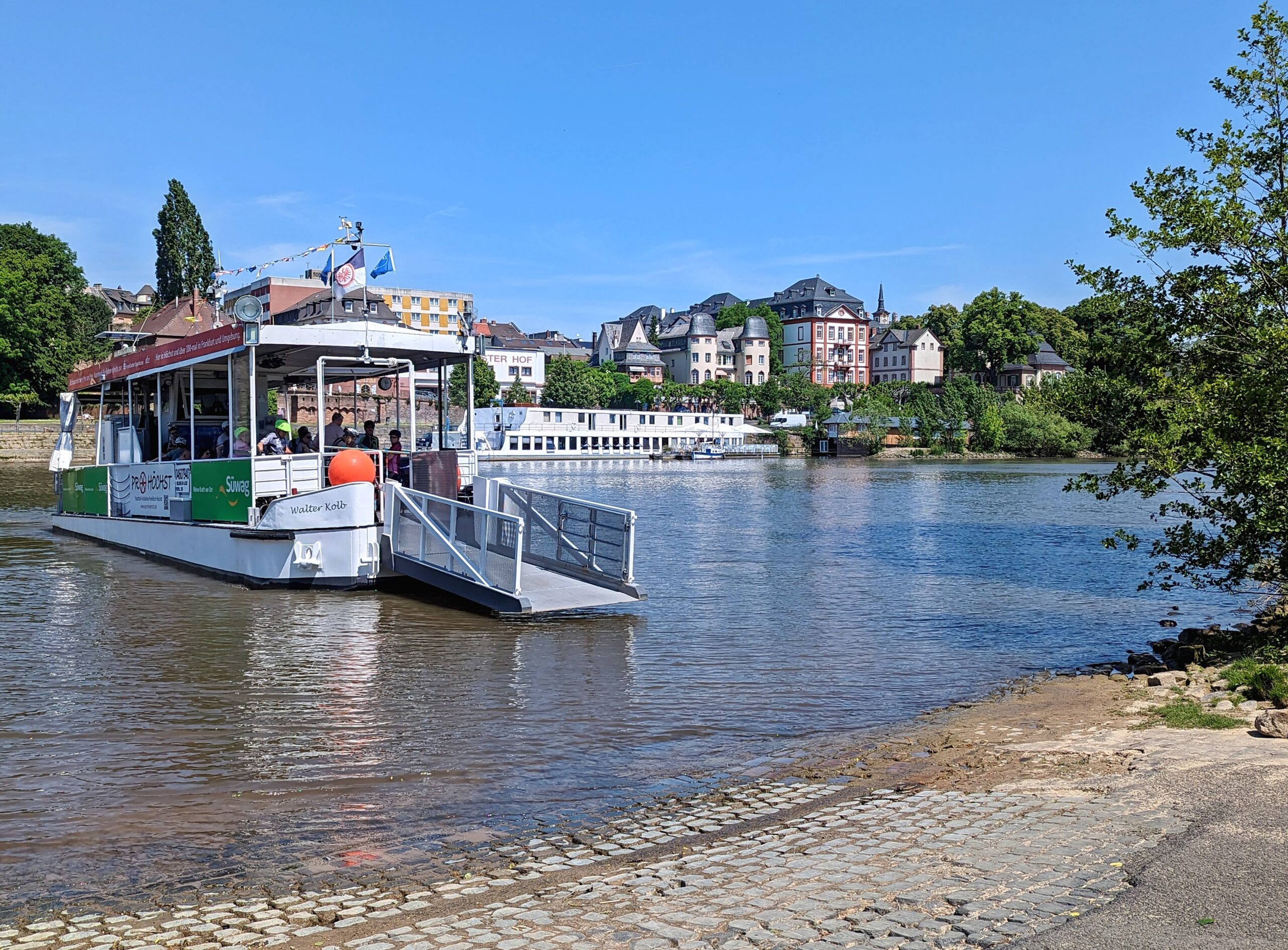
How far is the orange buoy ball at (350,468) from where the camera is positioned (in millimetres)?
18438

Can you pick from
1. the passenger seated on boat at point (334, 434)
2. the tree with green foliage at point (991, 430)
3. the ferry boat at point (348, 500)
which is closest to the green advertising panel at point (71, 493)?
the ferry boat at point (348, 500)

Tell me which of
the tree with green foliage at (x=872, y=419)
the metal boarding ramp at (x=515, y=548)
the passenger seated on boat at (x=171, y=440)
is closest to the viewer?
the metal boarding ramp at (x=515, y=548)

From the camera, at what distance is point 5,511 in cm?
4109

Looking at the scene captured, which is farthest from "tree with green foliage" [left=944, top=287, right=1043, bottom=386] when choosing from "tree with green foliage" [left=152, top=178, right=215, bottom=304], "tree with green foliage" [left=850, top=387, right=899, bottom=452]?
"tree with green foliage" [left=152, top=178, right=215, bottom=304]

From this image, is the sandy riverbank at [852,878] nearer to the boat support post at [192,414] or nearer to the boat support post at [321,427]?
the boat support post at [321,427]

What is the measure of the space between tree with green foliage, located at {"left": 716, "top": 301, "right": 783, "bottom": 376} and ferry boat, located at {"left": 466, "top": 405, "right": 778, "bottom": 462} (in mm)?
37678

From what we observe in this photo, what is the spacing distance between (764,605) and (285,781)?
12749 millimetres

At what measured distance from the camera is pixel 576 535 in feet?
60.7

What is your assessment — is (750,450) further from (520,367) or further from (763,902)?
(763,902)

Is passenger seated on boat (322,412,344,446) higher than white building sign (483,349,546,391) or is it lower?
lower

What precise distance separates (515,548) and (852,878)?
11159 millimetres

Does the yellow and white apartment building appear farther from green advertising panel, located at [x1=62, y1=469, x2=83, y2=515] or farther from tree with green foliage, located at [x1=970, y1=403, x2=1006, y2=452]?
green advertising panel, located at [x1=62, y1=469, x2=83, y2=515]

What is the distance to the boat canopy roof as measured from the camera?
18.8 meters

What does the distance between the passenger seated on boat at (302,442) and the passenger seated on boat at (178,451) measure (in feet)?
11.6
